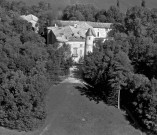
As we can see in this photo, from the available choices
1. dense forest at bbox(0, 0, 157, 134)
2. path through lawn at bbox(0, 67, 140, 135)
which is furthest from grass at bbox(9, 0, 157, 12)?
Answer: path through lawn at bbox(0, 67, 140, 135)

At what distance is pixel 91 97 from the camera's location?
61781 millimetres

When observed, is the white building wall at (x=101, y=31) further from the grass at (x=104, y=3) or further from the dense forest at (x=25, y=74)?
the grass at (x=104, y=3)

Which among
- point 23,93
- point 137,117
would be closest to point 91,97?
point 137,117

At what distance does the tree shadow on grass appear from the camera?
61.8 meters

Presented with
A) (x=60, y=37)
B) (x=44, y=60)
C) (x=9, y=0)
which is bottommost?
(x=44, y=60)

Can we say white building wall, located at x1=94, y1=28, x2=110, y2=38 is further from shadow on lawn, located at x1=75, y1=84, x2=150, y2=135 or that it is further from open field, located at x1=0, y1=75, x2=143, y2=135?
open field, located at x1=0, y1=75, x2=143, y2=135

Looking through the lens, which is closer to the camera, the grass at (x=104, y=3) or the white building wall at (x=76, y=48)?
the white building wall at (x=76, y=48)

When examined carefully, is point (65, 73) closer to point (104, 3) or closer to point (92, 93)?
point (92, 93)

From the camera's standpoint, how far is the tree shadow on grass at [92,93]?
203 ft

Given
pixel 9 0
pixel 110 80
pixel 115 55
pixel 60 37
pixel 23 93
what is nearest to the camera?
pixel 23 93

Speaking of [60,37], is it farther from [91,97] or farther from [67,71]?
[91,97]

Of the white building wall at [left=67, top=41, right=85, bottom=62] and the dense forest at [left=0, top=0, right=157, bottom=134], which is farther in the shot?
the white building wall at [left=67, top=41, right=85, bottom=62]

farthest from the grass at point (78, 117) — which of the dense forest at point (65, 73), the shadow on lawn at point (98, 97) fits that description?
the dense forest at point (65, 73)

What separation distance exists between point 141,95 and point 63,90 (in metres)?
18.5
